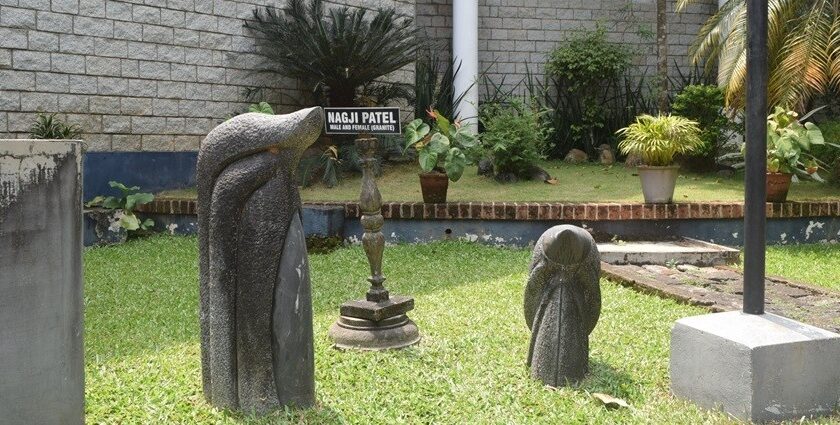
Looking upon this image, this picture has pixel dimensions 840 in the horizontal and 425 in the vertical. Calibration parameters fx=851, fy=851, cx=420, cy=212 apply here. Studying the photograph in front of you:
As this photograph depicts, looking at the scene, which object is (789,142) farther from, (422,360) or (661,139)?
(422,360)

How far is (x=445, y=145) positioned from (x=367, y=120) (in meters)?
3.24

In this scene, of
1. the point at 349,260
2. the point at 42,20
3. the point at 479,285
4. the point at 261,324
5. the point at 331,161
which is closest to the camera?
the point at 261,324

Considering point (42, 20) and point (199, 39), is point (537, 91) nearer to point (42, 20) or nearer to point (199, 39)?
point (199, 39)

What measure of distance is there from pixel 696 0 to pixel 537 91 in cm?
286

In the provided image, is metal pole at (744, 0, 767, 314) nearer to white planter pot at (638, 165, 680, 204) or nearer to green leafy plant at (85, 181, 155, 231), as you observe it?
white planter pot at (638, 165, 680, 204)

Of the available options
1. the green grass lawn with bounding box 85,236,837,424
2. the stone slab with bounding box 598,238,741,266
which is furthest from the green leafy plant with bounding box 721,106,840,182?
the green grass lawn with bounding box 85,236,837,424

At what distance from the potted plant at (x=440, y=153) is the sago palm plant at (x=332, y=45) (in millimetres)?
2015

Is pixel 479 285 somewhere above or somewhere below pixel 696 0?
below

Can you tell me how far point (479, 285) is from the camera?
235 inches

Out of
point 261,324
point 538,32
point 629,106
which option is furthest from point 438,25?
point 261,324

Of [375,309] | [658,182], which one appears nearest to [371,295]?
[375,309]

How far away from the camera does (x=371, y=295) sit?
448 centimetres

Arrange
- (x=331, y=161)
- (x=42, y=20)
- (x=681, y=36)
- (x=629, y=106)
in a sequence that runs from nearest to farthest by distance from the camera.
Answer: (x=42, y=20) < (x=331, y=161) < (x=629, y=106) < (x=681, y=36)

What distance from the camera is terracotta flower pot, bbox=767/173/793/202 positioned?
25.5ft
